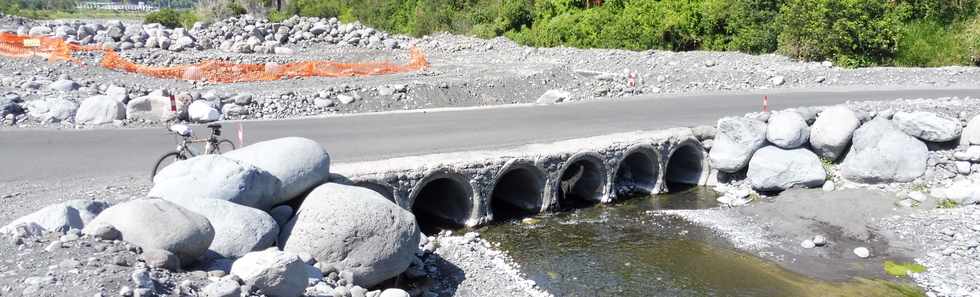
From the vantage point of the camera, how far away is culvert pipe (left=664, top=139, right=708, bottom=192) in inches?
760

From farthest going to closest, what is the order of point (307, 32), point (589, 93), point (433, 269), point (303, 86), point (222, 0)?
1. point (222, 0)
2. point (307, 32)
3. point (303, 86)
4. point (589, 93)
5. point (433, 269)

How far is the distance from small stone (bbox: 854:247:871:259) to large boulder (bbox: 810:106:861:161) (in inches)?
180

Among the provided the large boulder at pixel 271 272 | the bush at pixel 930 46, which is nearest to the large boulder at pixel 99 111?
the large boulder at pixel 271 272

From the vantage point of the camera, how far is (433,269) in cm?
1310

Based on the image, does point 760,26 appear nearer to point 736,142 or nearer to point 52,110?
point 736,142

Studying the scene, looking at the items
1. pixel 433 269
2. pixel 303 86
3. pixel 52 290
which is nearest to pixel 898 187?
pixel 433 269

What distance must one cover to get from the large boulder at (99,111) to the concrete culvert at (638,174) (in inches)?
514

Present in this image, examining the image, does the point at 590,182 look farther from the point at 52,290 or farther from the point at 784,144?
the point at 52,290

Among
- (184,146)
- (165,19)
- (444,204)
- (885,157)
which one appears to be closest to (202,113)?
(184,146)

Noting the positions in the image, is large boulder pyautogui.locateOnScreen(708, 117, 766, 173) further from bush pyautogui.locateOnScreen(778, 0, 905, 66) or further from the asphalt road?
bush pyautogui.locateOnScreen(778, 0, 905, 66)

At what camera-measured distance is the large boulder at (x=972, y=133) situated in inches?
701

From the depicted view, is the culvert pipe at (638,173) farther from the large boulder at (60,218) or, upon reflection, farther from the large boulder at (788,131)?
the large boulder at (60,218)

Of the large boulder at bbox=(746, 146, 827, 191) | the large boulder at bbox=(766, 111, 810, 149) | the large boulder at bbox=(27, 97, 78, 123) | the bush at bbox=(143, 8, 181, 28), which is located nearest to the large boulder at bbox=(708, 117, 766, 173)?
the large boulder at bbox=(766, 111, 810, 149)

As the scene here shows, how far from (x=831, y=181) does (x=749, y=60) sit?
54.4ft
